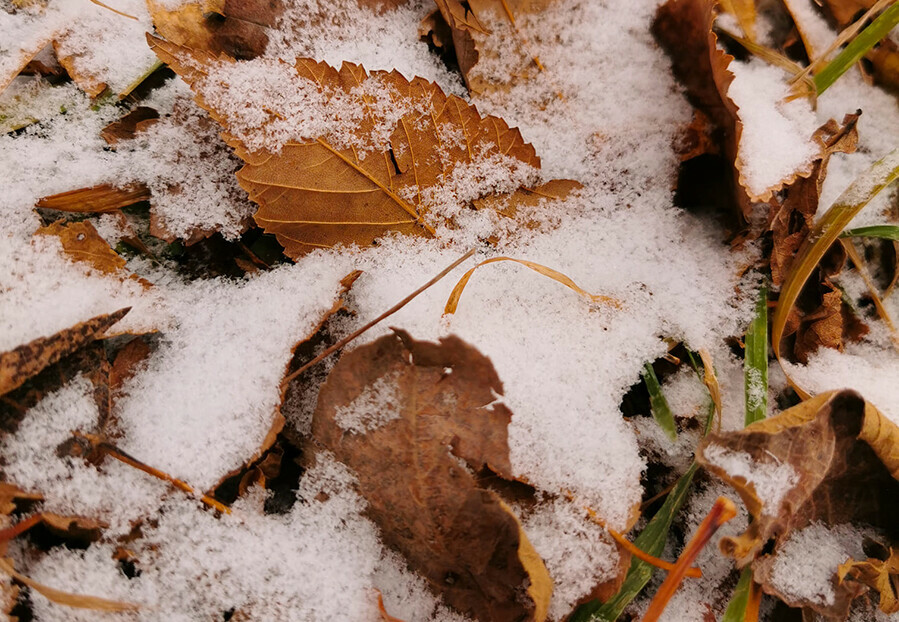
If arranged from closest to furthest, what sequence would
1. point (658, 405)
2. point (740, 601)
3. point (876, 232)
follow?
point (740, 601) < point (658, 405) < point (876, 232)

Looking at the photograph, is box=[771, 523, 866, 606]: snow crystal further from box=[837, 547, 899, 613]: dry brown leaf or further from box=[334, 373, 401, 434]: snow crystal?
Answer: box=[334, 373, 401, 434]: snow crystal

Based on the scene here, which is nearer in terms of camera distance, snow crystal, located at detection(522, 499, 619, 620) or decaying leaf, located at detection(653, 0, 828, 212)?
snow crystal, located at detection(522, 499, 619, 620)

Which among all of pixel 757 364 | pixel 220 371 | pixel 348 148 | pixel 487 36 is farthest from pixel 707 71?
pixel 220 371

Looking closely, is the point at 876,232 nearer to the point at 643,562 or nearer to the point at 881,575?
the point at 881,575

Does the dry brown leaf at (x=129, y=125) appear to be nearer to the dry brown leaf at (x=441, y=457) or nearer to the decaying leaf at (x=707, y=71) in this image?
the dry brown leaf at (x=441, y=457)

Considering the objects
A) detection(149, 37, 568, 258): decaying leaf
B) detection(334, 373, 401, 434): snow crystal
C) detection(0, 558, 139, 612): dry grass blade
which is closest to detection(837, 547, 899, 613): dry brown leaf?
detection(334, 373, 401, 434): snow crystal

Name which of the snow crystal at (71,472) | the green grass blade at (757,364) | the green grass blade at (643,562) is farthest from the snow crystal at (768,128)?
the snow crystal at (71,472)

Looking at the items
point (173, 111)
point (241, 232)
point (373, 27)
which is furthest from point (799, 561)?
point (173, 111)
